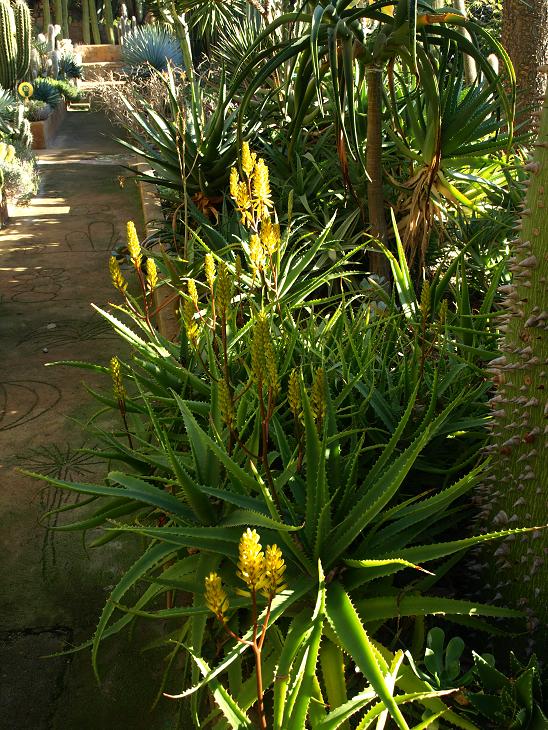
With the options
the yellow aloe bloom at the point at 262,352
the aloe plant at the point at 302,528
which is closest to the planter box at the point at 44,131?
the aloe plant at the point at 302,528

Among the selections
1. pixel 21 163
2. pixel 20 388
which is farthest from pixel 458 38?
pixel 21 163

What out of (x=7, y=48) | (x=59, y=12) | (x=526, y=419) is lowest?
(x=526, y=419)

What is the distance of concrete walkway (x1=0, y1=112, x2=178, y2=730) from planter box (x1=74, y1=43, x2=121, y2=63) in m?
19.0

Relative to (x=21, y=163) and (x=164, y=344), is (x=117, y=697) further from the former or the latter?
(x=21, y=163)

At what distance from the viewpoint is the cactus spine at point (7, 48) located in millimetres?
12184

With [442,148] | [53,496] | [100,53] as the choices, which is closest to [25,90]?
[442,148]

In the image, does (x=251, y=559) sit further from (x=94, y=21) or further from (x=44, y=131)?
(x=94, y=21)

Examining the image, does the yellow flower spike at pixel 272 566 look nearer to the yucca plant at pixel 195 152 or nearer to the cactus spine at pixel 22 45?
the yucca plant at pixel 195 152

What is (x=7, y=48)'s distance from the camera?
1227 centimetres

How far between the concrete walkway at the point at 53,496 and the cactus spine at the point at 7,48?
657 cm

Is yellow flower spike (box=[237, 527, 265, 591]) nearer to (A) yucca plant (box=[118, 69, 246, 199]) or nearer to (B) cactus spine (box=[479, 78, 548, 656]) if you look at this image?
(B) cactus spine (box=[479, 78, 548, 656])

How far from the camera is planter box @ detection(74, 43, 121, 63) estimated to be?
78.2 ft

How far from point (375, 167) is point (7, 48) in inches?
427

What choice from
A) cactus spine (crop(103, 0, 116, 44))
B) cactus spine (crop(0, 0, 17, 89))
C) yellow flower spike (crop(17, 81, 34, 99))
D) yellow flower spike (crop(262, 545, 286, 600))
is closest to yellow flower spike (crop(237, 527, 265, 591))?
yellow flower spike (crop(262, 545, 286, 600))
